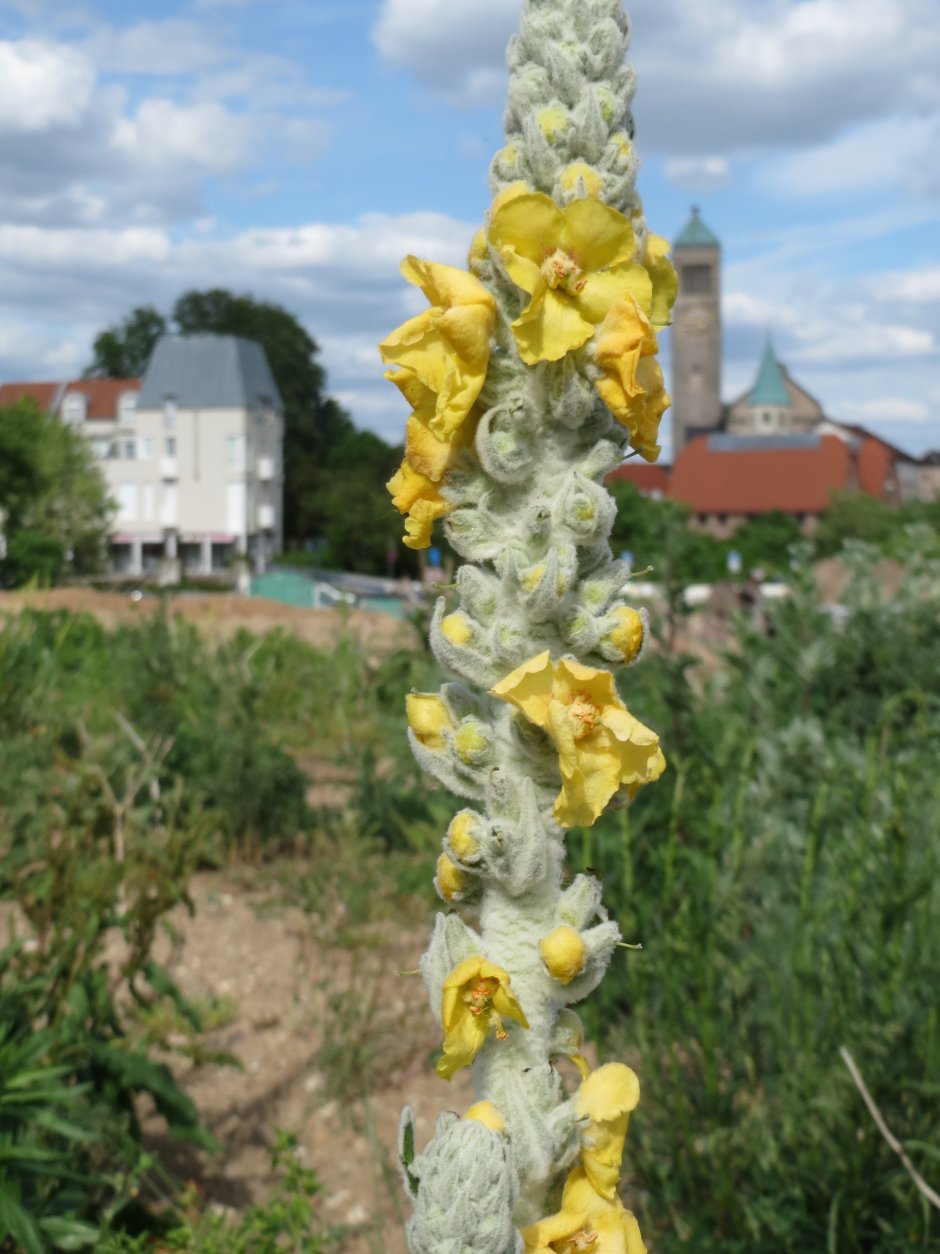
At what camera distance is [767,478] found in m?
81.4

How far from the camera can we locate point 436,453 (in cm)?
137

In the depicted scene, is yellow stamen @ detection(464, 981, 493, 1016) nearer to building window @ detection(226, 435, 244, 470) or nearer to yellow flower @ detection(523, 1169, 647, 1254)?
yellow flower @ detection(523, 1169, 647, 1254)

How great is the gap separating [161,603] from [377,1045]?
180 inches

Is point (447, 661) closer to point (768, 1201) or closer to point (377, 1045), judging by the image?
point (768, 1201)

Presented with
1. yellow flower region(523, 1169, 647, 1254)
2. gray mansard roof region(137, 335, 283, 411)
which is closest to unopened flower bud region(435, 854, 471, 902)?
yellow flower region(523, 1169, 647, 1254)

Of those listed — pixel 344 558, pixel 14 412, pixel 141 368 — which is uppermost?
pixel 141 368

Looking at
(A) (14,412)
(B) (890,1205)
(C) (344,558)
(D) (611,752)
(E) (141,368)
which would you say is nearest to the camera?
(D) (611,752)

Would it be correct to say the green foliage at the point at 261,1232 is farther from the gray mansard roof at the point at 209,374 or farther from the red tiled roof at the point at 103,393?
the red tiled roof at the point at 103,393

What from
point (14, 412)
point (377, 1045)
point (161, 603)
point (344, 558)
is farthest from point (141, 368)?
point (377, 1045)

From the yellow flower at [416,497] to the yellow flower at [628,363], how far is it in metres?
0.21

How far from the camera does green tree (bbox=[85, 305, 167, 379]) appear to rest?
62031 mm

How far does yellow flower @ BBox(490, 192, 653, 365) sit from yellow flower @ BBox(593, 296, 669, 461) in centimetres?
2

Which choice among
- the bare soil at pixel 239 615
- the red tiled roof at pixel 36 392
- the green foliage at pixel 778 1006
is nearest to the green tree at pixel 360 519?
the red tiled roof at pixel 36 392

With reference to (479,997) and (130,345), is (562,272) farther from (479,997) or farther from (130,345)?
(130,345)
